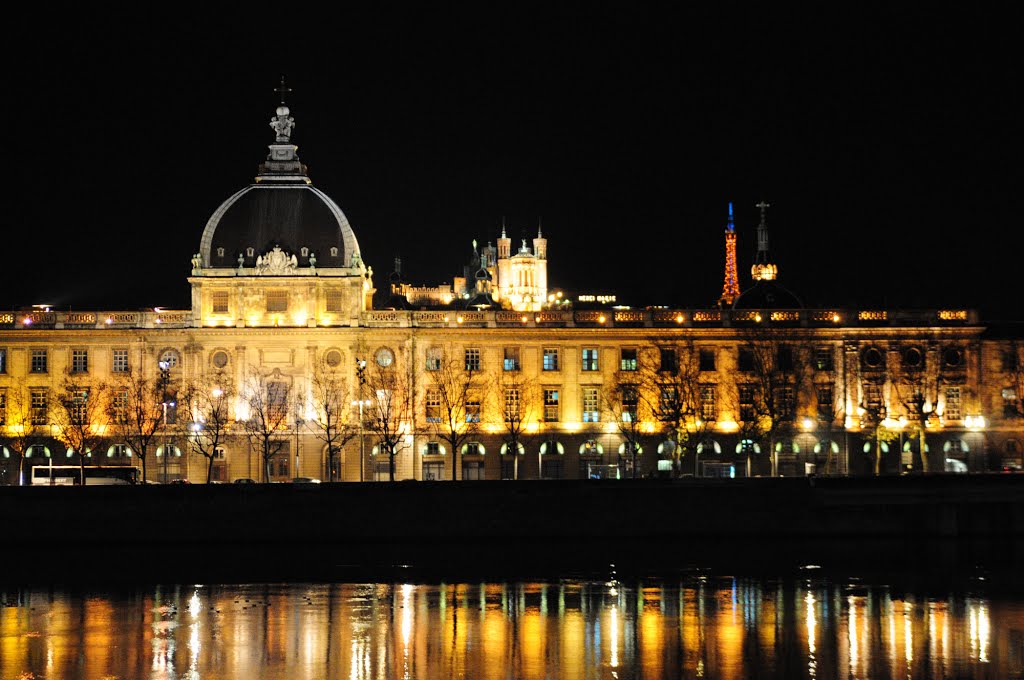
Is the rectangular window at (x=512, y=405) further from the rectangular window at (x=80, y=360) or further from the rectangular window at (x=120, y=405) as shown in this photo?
the rectangular window at (x=80, y=360)

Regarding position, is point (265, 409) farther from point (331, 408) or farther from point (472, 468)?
point (472, 468)

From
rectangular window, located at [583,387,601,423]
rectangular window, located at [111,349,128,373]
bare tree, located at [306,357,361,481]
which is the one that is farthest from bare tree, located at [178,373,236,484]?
rectangular window, located at [583,387,601,423]

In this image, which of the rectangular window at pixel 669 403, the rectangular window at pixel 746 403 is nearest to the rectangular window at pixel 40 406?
the rectangular window at pixel 669 403

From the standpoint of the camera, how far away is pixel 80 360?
143 metres

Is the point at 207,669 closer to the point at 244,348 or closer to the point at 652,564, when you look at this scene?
the point at 652,564

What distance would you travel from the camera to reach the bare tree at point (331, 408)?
453ft

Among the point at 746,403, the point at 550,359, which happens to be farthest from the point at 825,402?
the point at 550,359

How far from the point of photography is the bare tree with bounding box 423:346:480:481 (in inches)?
5571

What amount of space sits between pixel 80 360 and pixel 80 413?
20.6 ft

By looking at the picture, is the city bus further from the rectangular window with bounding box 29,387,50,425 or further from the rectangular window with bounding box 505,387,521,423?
the rectangular window with bounding box 505,387,521,423

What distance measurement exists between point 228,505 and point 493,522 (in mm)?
13875

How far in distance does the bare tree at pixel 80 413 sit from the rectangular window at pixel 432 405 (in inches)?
893

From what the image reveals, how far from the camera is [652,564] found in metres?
92.0

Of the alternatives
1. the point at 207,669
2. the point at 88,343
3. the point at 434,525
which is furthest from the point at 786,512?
the point at 88,343
